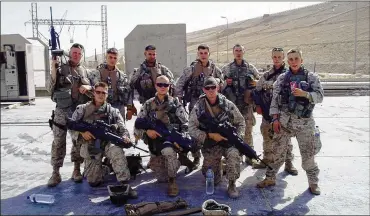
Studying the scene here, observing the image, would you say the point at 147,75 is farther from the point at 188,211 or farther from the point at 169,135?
the point at 188,211

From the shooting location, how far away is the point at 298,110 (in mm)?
4426

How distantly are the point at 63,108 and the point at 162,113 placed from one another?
1.36 m

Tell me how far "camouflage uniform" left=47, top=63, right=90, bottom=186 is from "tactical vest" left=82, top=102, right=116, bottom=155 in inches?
15.6

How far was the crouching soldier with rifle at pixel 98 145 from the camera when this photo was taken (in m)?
4.64

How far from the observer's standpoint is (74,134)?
16.0ft

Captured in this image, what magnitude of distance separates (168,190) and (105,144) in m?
1.02

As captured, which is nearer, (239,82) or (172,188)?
(172,188)

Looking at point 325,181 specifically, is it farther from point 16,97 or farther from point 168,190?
point 16,97

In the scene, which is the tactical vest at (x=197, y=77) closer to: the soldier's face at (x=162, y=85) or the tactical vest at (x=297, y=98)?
the soldier's face at (x=162, y=85)

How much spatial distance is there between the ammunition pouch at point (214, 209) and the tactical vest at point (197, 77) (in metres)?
2.24

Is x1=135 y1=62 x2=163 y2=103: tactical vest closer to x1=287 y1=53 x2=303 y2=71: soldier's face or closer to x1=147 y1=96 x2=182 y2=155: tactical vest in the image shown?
x1=147 y1=96 x2=182 y2=155: tactical vest

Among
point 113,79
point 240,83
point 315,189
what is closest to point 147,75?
point 113,79

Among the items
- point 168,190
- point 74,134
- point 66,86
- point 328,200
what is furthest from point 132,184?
point 328,200

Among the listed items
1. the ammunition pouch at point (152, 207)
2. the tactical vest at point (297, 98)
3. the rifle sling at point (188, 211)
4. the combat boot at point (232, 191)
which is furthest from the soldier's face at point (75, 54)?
the tactical vest at point (297, 98)
